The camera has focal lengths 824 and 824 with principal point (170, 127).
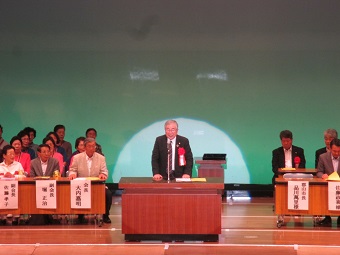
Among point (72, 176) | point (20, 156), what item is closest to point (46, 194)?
point (72, 176)

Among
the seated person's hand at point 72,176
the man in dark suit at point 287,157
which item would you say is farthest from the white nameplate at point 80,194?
the man in dark suit at point 287,157

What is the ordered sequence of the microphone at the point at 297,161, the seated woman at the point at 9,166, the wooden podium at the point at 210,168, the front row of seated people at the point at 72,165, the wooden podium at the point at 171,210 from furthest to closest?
the wooden podium at the point at 210,168, the microphone at the point at 297,161, the seated woman at the point at 9,166, the front row of seated people at the point at 72,165, the wooden podium at the point at 171,210

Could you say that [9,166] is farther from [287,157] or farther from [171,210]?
[287,157]

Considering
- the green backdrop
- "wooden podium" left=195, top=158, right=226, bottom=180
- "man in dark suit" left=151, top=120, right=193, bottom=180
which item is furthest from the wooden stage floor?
the green backdrop

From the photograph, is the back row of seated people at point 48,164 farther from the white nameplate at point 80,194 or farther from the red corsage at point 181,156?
the red corsage at point 181,156

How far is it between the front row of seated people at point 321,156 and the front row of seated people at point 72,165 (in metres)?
2.39

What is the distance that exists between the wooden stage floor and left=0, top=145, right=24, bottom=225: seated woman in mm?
376

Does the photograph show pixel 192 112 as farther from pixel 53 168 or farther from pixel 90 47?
pixel 53 168

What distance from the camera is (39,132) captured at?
12.5 meters

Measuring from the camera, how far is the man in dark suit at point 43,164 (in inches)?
371

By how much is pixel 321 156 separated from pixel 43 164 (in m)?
3.16

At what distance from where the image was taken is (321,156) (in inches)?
363

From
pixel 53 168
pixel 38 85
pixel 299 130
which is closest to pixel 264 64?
pixel 299 130

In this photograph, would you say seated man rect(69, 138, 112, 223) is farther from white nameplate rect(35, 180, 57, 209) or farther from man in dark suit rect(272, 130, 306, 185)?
man in dark suit rect(272, 130, 306, 185)
